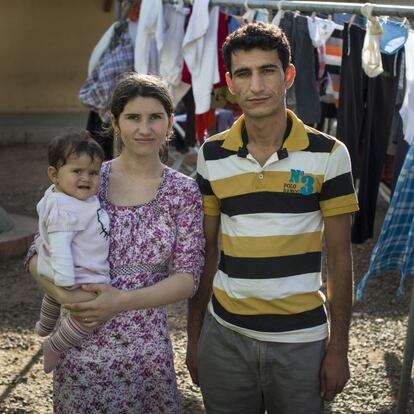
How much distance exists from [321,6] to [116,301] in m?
2.22

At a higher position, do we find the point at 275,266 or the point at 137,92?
the point at 137,92

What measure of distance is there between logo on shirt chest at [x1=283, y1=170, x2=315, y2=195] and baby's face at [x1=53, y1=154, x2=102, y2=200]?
25.3 inches

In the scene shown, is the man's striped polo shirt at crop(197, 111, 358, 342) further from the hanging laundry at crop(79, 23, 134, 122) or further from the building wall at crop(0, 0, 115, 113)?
the building wall at crop(0, 0, 115, 113)

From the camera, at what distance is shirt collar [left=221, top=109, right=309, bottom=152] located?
2432 mm

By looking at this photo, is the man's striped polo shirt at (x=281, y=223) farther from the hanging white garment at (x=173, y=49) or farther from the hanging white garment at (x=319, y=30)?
the hanging white garment at (x=173, y=49)

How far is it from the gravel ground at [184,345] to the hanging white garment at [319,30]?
1990 mm

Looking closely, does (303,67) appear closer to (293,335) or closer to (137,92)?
(137,92)

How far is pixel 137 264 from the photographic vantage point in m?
2.48

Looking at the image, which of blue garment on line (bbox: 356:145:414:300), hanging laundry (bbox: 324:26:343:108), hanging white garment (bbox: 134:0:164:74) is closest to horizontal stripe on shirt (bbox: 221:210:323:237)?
blue garment on line (bbox: 356:145:414:300)

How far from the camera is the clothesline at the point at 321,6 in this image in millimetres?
3475

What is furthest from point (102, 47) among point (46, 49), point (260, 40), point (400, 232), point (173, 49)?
point (46, 49)

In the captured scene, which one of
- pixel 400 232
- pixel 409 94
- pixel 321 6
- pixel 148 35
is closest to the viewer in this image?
pixel 400 232

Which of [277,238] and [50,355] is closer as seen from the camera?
[277,238]

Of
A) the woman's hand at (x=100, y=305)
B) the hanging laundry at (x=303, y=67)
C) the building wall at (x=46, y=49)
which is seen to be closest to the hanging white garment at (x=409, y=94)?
the hanging laundry at (x=303, y=67)
